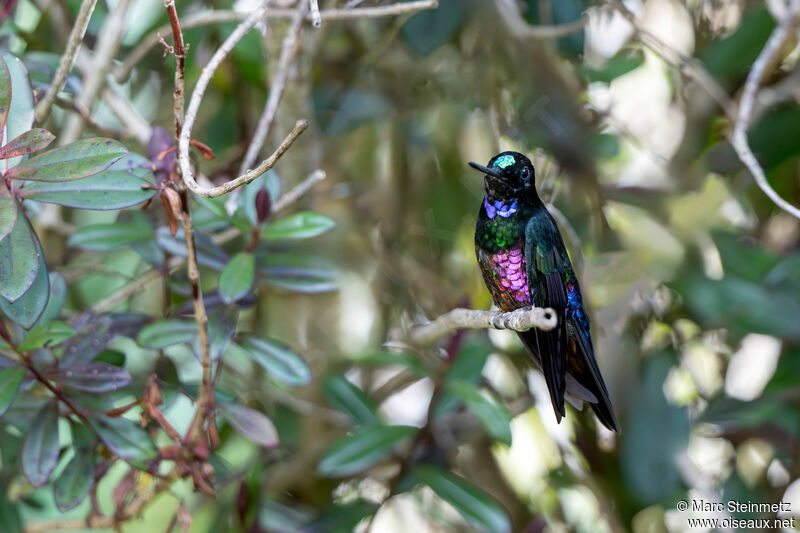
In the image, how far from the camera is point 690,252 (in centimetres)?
199

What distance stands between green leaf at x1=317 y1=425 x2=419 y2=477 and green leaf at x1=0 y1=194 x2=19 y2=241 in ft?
2.85

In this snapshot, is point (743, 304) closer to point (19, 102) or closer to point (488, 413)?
point (488, 413)

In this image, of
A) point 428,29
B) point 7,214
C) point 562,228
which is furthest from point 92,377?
point 428,29

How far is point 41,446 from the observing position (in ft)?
4.33

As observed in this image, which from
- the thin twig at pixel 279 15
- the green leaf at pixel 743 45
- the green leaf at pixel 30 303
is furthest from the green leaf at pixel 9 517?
the green leaf at pixel 743 45

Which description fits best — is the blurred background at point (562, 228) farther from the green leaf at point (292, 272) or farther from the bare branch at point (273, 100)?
the bare branch at point (273, 100)

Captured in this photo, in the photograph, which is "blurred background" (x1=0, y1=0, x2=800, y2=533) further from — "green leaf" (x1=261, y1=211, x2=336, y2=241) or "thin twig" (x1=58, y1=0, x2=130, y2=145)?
"green leaf" (x1=261, y1=211, x2=336, y2=241)

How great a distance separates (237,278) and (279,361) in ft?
0.57

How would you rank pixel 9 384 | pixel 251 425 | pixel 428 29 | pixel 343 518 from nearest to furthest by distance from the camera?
pixel 9 384 < pixel 251 425 < pixel 343 518 < pixel 428 29

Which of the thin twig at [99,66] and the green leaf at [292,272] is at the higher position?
the thin twig at [99,66]

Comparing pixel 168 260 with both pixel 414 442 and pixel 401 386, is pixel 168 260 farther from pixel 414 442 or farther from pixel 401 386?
pixel 401 386

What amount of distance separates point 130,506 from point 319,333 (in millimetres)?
932

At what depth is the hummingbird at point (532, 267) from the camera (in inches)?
36.3

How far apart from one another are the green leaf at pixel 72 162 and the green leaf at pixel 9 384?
35cm
